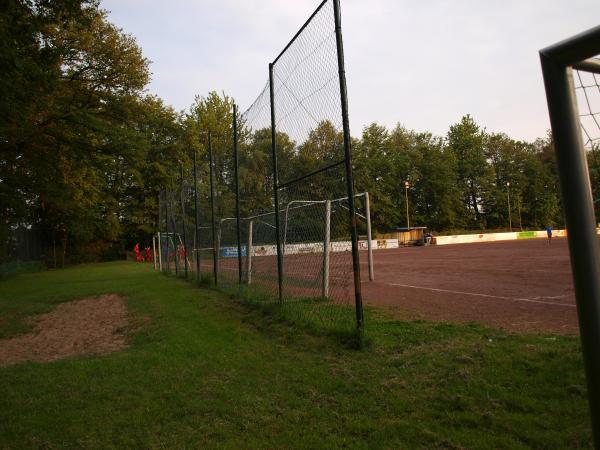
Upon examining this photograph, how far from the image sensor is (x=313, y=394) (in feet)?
11.9

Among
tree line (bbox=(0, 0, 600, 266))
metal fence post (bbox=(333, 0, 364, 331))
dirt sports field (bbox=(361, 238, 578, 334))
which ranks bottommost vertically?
dirt sports field (bbox=(361, 238, 578, 334))

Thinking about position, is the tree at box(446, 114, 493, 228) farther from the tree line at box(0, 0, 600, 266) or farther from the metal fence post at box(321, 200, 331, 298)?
the metal fence post at box(321, 200, 331, 298)

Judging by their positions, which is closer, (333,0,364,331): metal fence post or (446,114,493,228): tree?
(333,0,364,331): metal fence post

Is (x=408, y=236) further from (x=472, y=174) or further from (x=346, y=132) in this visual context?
(x=346, y=132)

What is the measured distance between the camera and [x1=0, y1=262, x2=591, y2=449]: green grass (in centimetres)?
285

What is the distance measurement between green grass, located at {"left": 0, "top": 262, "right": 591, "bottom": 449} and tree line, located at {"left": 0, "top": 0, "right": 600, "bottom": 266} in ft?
5.06

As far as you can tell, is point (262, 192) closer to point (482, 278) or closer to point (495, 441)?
point (482, 278)

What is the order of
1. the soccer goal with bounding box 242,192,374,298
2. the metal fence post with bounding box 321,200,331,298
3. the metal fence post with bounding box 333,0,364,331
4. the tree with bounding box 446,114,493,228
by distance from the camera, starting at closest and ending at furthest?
the metal fence post with bounding box 333,0,364,331
the soccer goal with bounding box 242,192,374,298
the metal fence post with bounding box 321,200,331,298
the tree with bounding box 446,114,493,228

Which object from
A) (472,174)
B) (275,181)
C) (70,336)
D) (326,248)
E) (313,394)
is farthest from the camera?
(472,174)

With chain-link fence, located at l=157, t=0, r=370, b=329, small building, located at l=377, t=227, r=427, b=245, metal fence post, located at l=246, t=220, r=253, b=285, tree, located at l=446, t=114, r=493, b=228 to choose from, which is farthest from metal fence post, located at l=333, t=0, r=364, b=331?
tree, located at l=446, t=114, r=493, b=228

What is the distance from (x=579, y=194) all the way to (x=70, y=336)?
7.38 meters

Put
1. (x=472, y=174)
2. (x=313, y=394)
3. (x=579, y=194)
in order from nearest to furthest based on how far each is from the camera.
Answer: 1. (x=579, y=194)
2. (x=313, y=394)
3. (x=472, y=174)

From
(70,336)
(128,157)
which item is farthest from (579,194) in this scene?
(128,157)

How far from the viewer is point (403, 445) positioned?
266 cm
